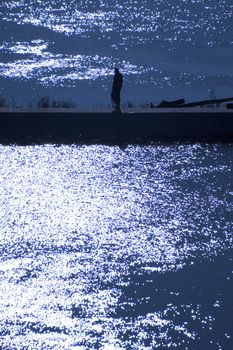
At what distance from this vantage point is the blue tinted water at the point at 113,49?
26.5 metres

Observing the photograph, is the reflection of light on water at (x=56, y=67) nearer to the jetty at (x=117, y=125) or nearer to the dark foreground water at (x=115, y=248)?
→ the jetty at (x=117, y=125)

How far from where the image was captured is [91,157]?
1355cm

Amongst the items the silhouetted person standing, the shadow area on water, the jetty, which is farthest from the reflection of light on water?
the shadow area on water

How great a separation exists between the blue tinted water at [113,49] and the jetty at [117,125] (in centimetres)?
596

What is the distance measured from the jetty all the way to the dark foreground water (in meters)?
0.92

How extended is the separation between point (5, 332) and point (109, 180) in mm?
4927

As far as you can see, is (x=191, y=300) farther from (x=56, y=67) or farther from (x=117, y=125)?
(x=56, y=67)

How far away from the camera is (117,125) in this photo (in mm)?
15234

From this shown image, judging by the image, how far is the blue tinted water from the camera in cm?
2647

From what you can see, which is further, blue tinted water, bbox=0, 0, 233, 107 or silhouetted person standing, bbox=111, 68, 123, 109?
blue tinted water, bbox=0, 0, 233, 107

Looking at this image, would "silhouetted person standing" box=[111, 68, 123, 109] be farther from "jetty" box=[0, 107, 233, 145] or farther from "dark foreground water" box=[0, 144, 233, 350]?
"dark foreground water" box=[0, 144, 233, 350]

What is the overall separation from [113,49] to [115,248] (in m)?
28.7

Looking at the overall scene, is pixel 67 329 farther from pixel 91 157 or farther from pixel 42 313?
pixel 91 157

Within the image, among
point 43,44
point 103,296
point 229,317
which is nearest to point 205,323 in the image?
point 229,317
